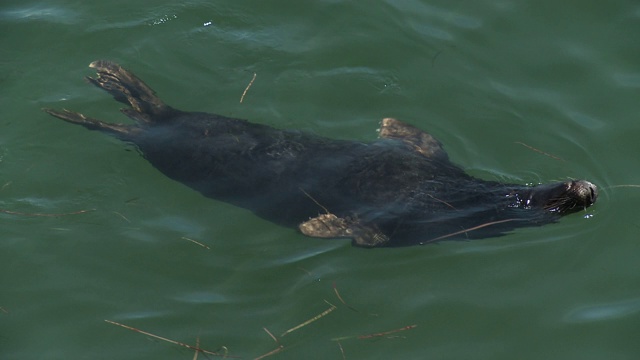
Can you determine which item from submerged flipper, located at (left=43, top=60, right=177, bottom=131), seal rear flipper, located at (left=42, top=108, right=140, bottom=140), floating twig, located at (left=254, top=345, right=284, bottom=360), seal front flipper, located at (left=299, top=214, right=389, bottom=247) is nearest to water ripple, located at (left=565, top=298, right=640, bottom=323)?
seal front flipper, located at (left=299, top=214, right=389, bottom=247)

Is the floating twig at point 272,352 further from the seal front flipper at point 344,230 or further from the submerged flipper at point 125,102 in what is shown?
the submerged flipper at point 125,102

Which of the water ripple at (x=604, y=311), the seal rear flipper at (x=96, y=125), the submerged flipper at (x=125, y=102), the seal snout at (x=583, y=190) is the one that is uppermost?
the seal snout at (x=583, y=190)

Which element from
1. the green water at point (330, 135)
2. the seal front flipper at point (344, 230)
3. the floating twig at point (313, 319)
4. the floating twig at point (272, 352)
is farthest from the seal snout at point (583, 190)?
the floating twig at point (272, 352)

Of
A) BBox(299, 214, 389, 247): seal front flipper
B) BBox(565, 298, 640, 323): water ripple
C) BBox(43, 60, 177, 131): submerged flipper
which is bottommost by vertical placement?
BBox(565, 298, 640, 323): water ripple

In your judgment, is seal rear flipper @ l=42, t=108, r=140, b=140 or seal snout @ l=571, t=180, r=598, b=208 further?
seal rear flipper @ l=42, t=108, r=140, b=140

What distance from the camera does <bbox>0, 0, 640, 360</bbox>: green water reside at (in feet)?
24.1

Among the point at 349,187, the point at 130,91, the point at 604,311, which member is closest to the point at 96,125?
the point at 130,91

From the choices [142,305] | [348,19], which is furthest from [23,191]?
[348,19]

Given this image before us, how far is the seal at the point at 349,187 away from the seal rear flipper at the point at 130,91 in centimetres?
38

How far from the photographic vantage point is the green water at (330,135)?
24.1ft

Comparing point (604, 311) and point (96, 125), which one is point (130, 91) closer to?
point (96, 125)

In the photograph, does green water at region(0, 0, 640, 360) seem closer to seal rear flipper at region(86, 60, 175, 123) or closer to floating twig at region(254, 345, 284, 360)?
floating twig at region(254, 345, 284, 360)

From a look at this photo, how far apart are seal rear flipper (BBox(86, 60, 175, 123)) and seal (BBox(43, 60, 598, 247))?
38cm

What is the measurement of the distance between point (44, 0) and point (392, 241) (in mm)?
5295
